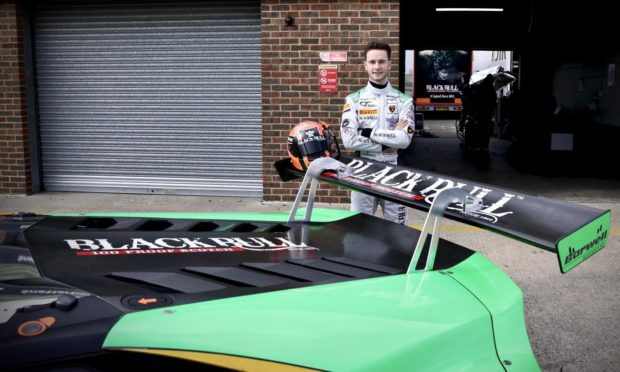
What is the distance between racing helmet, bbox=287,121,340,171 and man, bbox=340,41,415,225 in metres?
1.57

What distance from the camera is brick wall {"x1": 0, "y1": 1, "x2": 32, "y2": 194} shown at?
29.9ft

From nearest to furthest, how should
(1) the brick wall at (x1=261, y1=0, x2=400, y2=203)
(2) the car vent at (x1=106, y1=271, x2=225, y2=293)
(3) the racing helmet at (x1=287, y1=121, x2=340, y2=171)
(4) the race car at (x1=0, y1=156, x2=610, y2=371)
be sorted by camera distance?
(4) the race car at (x1=0, y1=156, x2=610, y2=371) < (2) the car vent at (x1=106, y1=271, x2=225, y2=293) < (3) the racing helmet at (x1=287, y1=121, x2=340, y2=171) < (1) the brick wall at (x1=261, y1=0, x2=400, y2=203)

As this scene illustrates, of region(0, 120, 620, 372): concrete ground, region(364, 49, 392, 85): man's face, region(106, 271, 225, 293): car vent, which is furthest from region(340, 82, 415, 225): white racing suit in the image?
region(106, 271, 225, 293): car vent

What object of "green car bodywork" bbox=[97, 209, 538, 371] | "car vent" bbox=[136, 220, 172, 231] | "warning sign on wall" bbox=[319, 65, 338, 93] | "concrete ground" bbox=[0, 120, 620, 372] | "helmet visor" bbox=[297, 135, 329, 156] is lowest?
"concrete ground" bbox=[0, 120, 620, 372]

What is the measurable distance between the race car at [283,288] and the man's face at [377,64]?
7.05 feet

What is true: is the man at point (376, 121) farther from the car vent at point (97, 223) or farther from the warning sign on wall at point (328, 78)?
the warning sign on wall at point (328, 78)

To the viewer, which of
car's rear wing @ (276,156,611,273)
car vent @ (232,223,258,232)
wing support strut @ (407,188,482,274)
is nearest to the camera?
car's rear wing @ (276,156,611,273)

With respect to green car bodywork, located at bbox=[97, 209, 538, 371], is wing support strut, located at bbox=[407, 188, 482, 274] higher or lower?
higher

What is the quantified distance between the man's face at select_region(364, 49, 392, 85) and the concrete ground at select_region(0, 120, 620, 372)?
196cm

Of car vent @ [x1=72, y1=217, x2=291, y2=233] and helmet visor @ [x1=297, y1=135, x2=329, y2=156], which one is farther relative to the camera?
helmet visor @ [x1=297, y1=135, x2=329, y2=156]

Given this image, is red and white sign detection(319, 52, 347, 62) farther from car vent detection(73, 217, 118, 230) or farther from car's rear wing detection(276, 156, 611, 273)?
car vent detection(73, 217, 118, 230)

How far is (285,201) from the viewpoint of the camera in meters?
8.81

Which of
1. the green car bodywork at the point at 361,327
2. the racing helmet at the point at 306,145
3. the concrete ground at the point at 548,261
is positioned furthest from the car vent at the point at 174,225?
the concrete ground at the point at 548,261

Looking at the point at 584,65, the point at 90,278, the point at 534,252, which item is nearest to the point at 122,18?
the point at 534,252
